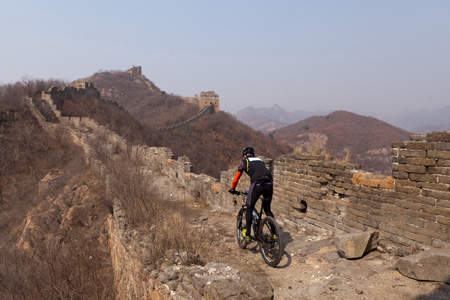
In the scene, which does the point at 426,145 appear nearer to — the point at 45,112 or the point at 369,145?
the point at 45,112

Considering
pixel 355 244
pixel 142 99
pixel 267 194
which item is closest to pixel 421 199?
pixel 355 244

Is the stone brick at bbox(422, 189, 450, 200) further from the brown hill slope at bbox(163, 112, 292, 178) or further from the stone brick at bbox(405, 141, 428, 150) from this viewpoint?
the brown hill slope at bbox(163, 112, 292, 178)

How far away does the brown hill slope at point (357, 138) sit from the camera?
45969mm

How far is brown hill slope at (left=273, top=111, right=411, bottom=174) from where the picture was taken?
151 feet

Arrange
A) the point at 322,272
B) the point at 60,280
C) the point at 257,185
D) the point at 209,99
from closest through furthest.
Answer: the point at 322,272 → the point at 257,185 → the point at 60,280 → the point at 209,99

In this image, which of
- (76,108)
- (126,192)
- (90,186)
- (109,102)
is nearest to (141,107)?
(109,102)

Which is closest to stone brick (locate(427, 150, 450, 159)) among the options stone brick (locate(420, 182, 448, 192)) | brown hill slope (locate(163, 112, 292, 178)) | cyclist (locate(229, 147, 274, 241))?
stone brick (locate(420, 182, 448, 192))

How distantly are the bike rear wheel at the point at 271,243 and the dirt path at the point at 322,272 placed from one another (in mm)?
115

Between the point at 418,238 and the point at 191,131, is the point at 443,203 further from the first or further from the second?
the point at 191,131

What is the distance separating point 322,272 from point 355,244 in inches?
21.9

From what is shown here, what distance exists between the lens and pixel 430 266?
271 cm

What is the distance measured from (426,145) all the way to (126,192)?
529 cm

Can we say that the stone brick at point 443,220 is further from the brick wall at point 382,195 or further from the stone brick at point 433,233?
the stone brick at point 433,233

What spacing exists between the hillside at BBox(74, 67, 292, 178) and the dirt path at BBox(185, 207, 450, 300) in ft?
50.7
